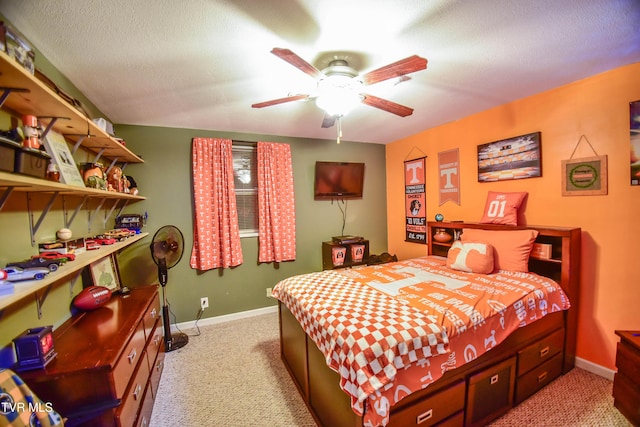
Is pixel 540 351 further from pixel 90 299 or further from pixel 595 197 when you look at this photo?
pixel 90 299

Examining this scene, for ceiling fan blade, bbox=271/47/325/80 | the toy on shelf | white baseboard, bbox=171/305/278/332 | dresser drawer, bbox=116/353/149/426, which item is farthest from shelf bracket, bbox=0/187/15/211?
white baseboard, bbox=171/305/278/332

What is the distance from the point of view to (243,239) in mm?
3334

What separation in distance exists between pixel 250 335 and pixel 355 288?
1.66m

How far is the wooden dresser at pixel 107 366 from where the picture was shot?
1.12m

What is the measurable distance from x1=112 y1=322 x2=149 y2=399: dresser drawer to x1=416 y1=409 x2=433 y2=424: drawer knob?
155 centimetres

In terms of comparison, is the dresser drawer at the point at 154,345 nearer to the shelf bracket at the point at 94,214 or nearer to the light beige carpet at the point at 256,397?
the light beige carpet at the point at 256,397

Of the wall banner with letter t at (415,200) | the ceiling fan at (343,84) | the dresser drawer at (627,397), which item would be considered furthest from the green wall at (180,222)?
the dresser drawer at (627,397)

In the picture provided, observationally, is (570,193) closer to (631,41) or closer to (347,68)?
(631,41)

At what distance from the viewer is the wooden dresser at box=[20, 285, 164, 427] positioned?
1.12 m

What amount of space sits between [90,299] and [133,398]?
0.79 metres

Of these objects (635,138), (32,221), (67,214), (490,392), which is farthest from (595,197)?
(67,214)

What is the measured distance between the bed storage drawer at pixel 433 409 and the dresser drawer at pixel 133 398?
1.36 metres

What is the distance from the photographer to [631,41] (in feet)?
5.08

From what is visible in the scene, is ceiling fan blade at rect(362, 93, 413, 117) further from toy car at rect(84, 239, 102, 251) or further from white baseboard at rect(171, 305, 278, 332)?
white baseboard at rect(171, 305, 278, 332)
